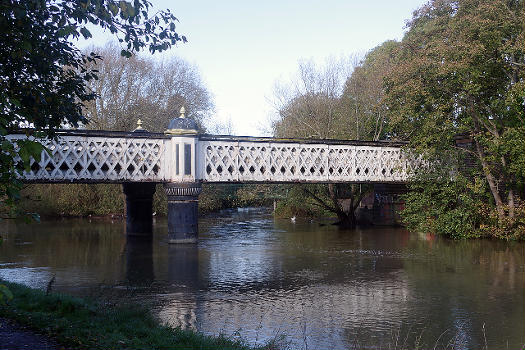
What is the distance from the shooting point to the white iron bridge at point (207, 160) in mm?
20734

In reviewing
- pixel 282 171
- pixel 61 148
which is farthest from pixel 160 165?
A: pixel 282 171

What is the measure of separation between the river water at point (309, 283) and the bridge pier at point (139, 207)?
39.9 inches

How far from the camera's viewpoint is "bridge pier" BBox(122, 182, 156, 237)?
2673cm

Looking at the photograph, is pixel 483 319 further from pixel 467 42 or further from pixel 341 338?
pixel 467 42

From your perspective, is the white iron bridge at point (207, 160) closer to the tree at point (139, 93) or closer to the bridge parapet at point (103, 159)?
the bridge parapet at point (103, 159)

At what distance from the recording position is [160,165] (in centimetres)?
2206

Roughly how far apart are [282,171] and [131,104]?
19771mm

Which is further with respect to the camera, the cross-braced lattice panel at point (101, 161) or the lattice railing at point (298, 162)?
the lattice railing at point (298, 162)

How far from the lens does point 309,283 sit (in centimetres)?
1468

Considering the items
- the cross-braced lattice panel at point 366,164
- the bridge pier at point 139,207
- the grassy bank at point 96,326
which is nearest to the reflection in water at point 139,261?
the bridge pier at point 139,207

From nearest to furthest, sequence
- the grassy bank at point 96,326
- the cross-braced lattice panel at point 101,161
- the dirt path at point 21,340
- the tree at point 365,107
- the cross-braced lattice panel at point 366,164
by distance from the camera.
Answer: the dirt path at point 21,340 → the grassy bank at point 96,326 → the cross-braced lattice panel at point 101,161 → the cross-braced lattice panel at point 366,164 → the tree at point 365,107

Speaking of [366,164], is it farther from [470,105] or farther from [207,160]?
[207,160]

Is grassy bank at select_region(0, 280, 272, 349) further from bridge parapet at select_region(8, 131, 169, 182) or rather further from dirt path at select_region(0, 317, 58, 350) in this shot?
bridge parapet at select_region(8, 131, 169, 182)

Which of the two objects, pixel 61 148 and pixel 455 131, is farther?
pixel 455 131
